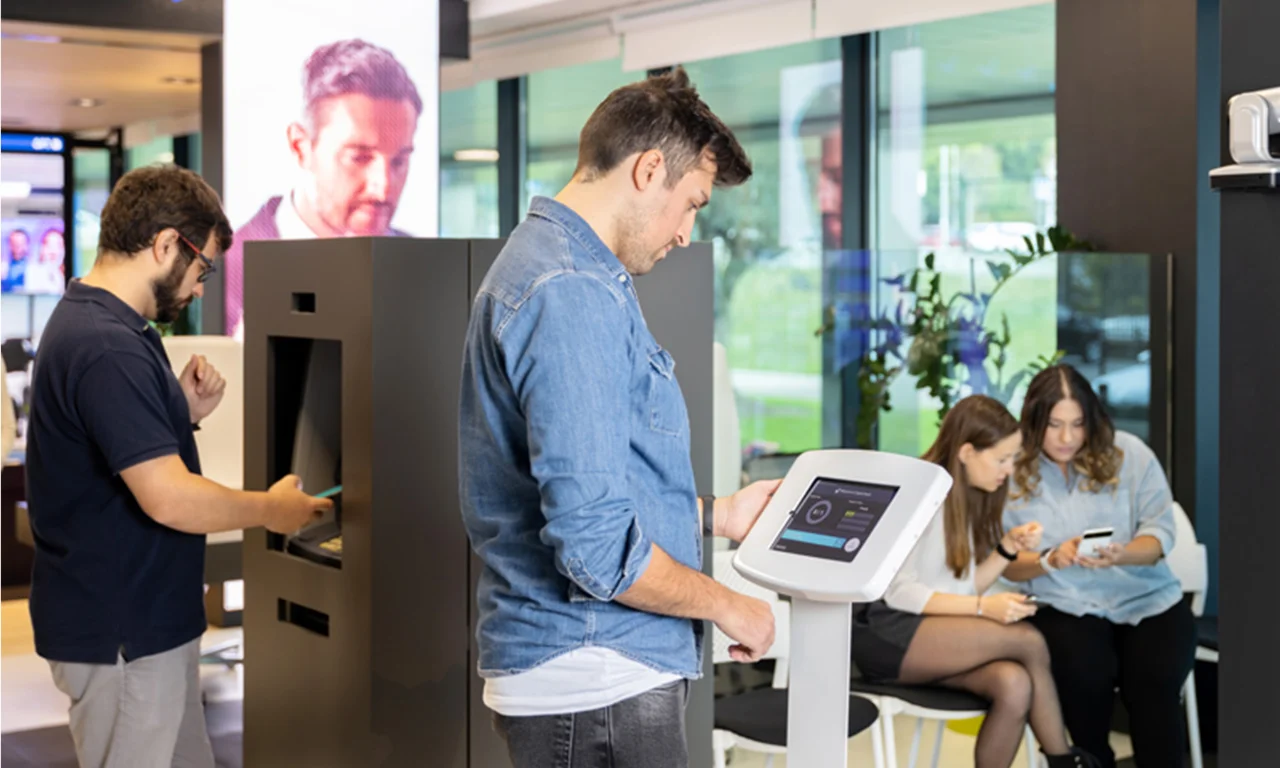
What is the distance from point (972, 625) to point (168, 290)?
2.11 metres

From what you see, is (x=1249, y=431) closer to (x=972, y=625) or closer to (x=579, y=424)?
(x=579, y=424)

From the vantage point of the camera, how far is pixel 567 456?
166 centimetres

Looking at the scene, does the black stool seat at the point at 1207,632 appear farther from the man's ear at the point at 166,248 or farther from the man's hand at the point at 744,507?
the man's ear at the point at 166,248

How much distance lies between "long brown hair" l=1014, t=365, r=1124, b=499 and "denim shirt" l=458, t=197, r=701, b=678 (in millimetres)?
2328

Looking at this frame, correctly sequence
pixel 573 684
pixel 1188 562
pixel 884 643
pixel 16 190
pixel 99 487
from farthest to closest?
pixel 16 190
pixel 1188 562
pixel 884 643
pixel 99 487
pixel 573 684

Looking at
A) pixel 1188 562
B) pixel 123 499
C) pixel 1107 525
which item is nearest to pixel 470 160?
pixel 1188 562

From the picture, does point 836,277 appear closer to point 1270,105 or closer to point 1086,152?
point 1086,152

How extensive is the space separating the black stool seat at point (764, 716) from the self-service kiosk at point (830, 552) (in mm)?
1206

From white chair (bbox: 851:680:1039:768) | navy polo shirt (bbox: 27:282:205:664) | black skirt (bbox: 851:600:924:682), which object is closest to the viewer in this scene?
navy polo shirt (bbox: 27:282:205:664)

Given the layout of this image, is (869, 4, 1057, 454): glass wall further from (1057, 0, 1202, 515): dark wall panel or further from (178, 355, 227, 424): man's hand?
(178, 355, 227, 424): man's hand

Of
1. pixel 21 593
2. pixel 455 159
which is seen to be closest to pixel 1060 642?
pixel 21 593

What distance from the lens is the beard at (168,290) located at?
250 cm

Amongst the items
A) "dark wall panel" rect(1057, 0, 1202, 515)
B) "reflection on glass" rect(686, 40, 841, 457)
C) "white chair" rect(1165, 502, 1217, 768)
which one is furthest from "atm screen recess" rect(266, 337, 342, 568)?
"reflection on glass" rect(686, 40, 841, 457)

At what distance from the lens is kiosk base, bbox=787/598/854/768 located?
6.10 ft
